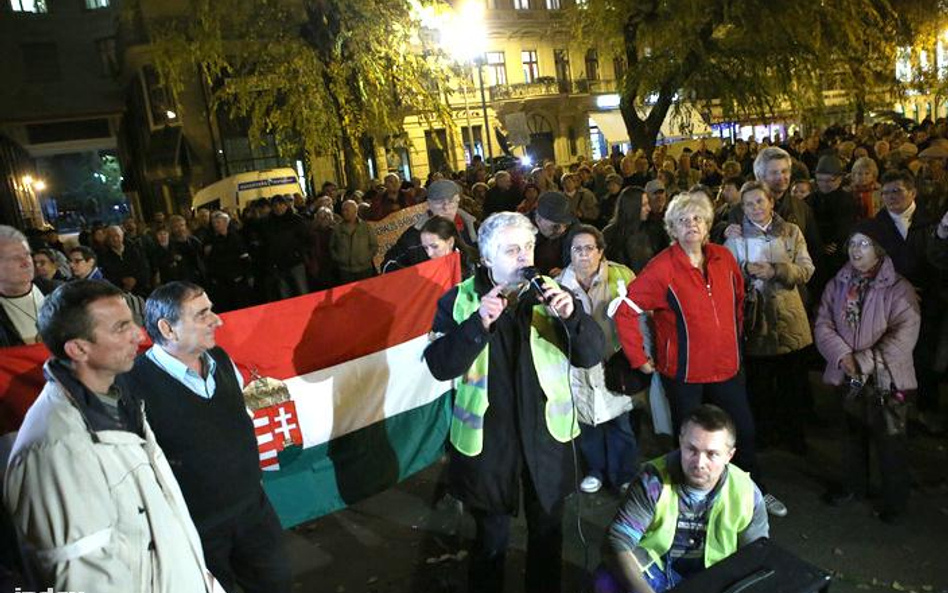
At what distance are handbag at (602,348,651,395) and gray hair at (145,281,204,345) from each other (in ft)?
9.03

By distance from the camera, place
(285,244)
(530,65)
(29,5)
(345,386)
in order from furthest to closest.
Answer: (530,65) < (29,5) < (285,244) < (345,386)

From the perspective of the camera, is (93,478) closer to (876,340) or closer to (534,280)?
(534,280)

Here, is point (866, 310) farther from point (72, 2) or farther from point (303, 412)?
point (72, 2)

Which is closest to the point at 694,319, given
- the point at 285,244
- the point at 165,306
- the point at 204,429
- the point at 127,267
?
the point at 204,429

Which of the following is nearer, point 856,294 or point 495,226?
point 495,226

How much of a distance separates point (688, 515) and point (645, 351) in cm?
161

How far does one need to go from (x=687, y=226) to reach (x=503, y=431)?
1.82 meters

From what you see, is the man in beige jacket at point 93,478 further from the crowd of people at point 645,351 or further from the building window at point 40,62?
the building window at point 40,62

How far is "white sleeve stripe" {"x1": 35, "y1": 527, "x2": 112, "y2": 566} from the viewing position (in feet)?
6.57

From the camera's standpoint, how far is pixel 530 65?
1640 inches

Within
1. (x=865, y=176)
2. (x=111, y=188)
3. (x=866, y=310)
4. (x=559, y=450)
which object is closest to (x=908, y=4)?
(x=865, y=176)

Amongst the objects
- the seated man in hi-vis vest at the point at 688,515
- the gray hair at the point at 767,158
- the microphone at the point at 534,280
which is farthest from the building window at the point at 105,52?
the seated man in hi-vis vest at the point at 688,515

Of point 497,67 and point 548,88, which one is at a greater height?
point 497,67

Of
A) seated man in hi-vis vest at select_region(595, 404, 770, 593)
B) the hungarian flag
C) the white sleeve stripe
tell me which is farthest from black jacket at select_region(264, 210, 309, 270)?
the white sleeve stripe
